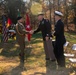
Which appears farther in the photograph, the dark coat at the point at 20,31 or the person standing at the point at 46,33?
the dark coat at the point at 20,31

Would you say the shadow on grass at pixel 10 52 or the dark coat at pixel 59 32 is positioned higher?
the dark coat at pixel 59 32

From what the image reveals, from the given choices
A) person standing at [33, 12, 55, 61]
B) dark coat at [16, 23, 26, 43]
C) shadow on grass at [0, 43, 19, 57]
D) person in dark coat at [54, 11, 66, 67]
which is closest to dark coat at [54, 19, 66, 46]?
person in dark coat at [54, 11, 66, 67]

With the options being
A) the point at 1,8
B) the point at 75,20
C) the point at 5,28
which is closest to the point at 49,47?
the point at 5,28

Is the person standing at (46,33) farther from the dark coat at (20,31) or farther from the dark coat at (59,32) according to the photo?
the dark coat at (20,31)

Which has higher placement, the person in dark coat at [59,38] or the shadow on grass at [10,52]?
the person in dark coat at [59,38]

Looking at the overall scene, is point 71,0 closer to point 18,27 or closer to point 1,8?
point 1,8

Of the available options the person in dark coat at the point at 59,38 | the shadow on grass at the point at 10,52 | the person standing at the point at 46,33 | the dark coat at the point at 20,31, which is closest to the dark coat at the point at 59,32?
the person in dark coat at the point at 59,38

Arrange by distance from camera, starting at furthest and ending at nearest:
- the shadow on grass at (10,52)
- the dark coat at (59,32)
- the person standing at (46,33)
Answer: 1. the shadow on grass at (10,52)
2. the person standing at (46,33)
3. the dark coat at (59,32)

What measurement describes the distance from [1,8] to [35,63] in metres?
26.8

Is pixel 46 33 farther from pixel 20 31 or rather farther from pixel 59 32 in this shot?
pixel 20 31

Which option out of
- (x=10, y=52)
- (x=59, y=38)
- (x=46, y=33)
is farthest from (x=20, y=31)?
(x=10, y=52)

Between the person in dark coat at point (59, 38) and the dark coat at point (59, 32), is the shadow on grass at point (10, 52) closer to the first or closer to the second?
the person in dark coat at point (59, 38)

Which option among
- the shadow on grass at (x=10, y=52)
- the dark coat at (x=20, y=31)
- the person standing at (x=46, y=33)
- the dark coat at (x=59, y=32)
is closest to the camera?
the dark coat at (x=59, y=32)

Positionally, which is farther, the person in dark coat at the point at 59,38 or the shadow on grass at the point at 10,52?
the shadow on grass at the point at 10,52
